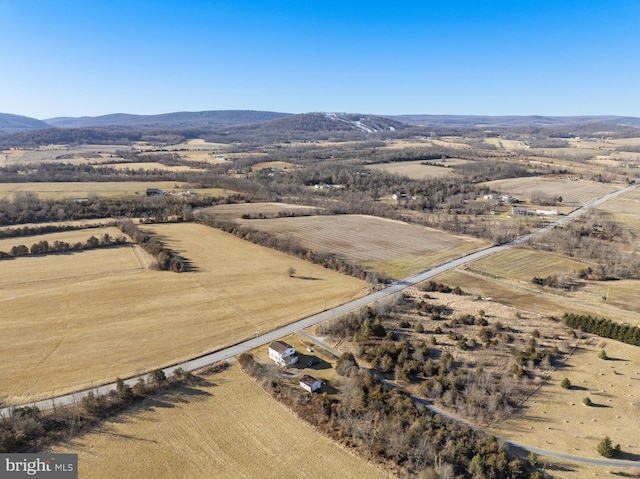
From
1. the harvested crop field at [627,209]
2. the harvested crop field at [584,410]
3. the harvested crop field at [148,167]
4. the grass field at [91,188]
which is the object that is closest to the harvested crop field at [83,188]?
the grass field at [91,188]

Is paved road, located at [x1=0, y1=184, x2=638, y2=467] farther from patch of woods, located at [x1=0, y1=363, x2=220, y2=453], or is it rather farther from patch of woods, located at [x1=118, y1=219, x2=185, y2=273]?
patch of woods, located at [x1=118, y1=219, x2=185, y2=273]

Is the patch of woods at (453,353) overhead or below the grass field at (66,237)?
below

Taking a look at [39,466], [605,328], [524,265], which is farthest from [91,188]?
[605,328]

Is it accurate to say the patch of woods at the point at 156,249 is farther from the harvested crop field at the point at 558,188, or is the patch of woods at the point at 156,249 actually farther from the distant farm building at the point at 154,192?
the harvested crop field at the point at 558,188

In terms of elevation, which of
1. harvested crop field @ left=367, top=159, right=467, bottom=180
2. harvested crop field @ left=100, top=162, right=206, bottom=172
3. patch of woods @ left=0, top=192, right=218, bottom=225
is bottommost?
patch of woods @ left=0, top=192, right=218, bottom=225

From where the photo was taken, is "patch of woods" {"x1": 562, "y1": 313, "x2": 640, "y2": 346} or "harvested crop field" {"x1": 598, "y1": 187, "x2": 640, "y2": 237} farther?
"harvested crop field" {"x1": 598, "y1": 187, "x2": 640, "y2": 237}

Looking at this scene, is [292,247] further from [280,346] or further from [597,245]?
[597,245]

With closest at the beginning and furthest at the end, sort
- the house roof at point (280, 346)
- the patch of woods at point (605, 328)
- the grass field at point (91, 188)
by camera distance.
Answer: the house roof at point (280, 346)
the patch of woods at point (605, 328)
the grass field at point (91, 188)

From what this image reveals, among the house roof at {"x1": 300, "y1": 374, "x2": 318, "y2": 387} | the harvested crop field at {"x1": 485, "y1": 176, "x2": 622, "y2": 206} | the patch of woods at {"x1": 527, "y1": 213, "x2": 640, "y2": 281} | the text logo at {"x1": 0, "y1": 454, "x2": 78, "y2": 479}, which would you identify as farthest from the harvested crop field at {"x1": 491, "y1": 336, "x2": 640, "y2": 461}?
the harvested crop field at {"x1": 485, "y1": 176, "x2": 622, "y2": 206}
